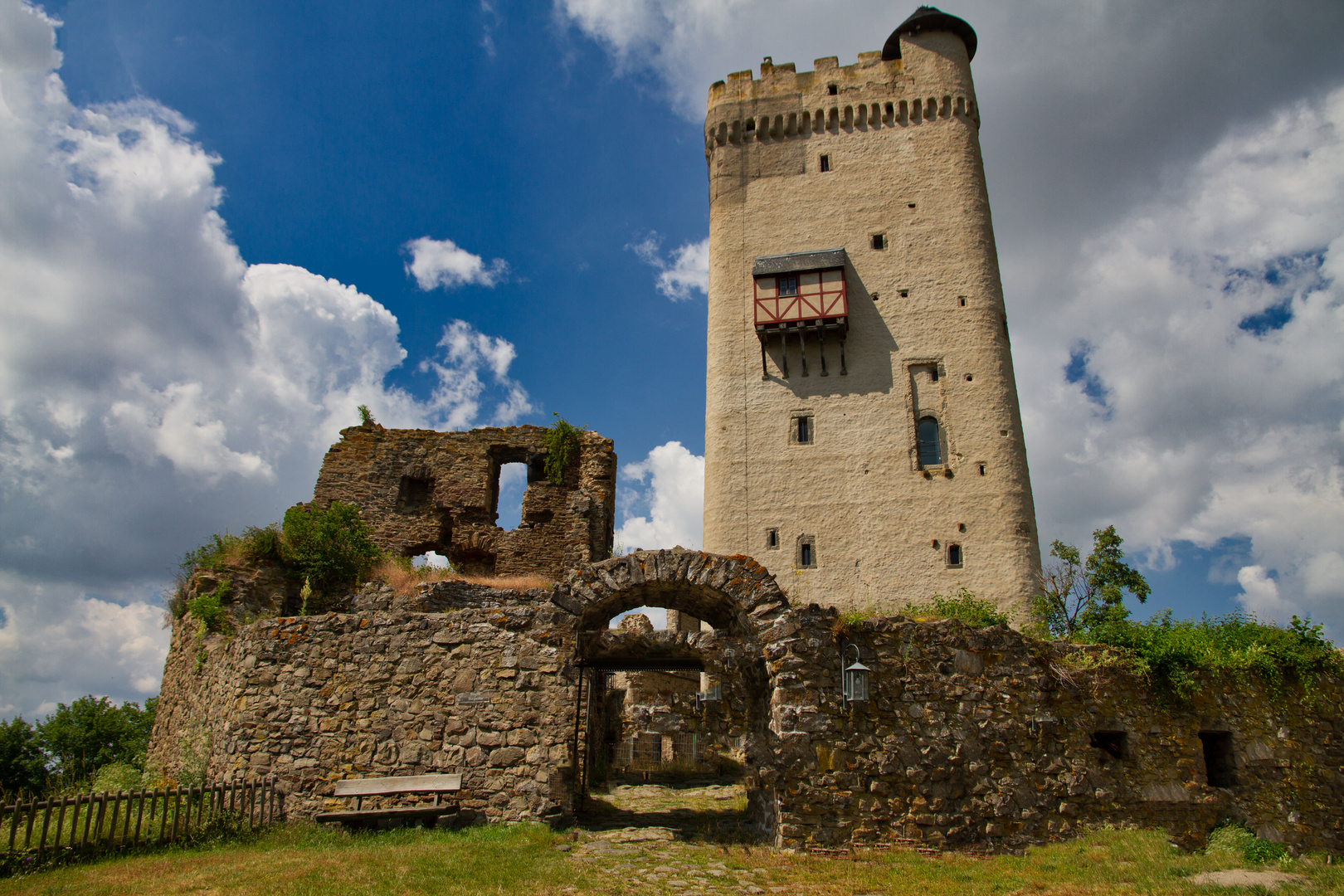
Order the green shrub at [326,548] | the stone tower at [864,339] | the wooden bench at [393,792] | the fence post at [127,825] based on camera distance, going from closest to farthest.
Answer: the fence post at [127,825] < the wooden bench at [393,792] < the green shrub at [326,548] < the stone tower at [864,339]

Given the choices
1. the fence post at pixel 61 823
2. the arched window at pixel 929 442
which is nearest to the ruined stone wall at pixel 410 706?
the fence post at pixel 61 823

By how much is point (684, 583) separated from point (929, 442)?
1679 cm

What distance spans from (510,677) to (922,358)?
64.1 ft

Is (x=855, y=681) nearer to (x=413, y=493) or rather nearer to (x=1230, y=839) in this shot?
(x=1230, y=839)

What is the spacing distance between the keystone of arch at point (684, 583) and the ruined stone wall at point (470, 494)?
1204cm

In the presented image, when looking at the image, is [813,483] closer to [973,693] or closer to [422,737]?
[973,693]

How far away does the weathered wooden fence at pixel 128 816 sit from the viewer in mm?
8469

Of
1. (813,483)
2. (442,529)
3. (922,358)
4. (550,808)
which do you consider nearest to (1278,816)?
(550,808)

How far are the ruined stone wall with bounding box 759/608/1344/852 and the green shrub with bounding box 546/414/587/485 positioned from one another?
15.1 metres

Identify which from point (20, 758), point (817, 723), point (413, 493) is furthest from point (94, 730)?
point (817, 723)

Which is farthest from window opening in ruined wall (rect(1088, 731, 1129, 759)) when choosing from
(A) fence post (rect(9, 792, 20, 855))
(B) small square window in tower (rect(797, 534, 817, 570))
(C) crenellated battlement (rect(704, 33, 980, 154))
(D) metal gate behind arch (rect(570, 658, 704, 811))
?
(C) crenellated battlement (rect(704, 33, 980, 154))

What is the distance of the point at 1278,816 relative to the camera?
10.7 metres

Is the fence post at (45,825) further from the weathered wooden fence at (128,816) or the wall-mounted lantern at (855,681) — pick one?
the wall-mounted lantern at (855,681)

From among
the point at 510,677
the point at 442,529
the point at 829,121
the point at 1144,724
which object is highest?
the point at 829,121
